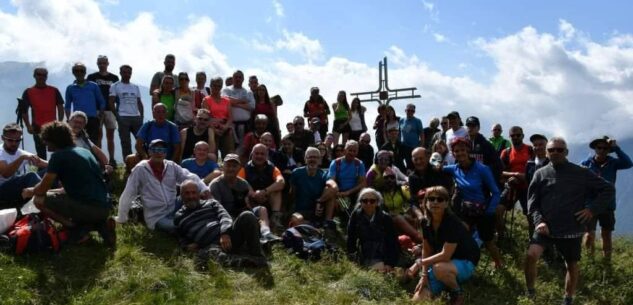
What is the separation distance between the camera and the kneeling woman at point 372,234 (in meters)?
8.79

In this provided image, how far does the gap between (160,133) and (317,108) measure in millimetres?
5128

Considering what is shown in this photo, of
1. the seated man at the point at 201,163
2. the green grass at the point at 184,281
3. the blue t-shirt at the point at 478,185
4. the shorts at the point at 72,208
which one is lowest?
the green grass at the point at 184,281

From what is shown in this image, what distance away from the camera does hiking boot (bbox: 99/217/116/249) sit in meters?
8.14

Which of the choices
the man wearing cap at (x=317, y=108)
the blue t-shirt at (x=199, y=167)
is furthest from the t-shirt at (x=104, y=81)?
the man wearing cap at (x=317, y=108)

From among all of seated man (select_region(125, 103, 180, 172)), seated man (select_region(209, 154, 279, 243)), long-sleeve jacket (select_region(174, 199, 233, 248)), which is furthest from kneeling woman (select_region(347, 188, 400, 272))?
seated man (select_region(125, 103, 180, 172))

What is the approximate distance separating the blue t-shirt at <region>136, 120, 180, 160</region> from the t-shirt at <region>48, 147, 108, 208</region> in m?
2.84

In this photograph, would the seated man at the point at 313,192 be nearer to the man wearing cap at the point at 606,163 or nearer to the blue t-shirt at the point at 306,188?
the blue t-shirt at the point at 306,188

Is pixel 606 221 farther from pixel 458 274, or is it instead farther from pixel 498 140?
pixel 458 274

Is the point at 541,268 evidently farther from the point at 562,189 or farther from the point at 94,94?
the point at 94,94

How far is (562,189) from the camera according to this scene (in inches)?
301

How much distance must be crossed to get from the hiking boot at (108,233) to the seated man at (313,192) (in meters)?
3.66

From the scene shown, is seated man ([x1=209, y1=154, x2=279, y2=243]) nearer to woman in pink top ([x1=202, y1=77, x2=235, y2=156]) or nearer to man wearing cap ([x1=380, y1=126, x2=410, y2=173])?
woman in pink top ([x1=202, y1=77, x2=235, y2=156])

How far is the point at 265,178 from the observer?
10.2 metres

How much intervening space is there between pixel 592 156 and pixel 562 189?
387cm
